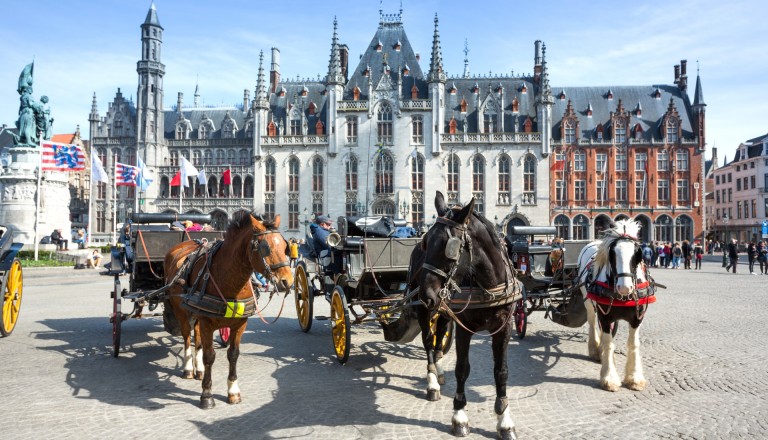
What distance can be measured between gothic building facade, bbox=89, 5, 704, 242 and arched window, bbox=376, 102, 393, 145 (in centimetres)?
13

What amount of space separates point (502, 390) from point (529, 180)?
39.1 metres

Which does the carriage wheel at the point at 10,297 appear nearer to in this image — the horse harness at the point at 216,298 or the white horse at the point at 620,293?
the horse harness at the point at 216,298

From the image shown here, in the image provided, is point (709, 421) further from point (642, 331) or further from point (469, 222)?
point (642, 331)

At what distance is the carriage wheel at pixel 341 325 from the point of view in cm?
672

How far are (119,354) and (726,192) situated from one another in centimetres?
7509

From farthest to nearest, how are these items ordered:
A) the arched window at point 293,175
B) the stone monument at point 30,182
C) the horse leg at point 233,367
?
the arched window at point 293,175 < the stone monument at point 30,182 < the horse leg at point 233,367

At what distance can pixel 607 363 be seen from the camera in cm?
591

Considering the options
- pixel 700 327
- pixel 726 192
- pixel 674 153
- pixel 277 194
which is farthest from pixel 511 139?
pixel 726 192

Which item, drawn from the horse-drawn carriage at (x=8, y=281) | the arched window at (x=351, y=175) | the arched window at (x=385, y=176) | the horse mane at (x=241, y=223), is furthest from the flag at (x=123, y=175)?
the horse mane at (x=241, y=223)

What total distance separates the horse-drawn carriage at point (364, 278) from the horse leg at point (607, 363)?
199 cm

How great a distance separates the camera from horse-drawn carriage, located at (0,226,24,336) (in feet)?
27.7

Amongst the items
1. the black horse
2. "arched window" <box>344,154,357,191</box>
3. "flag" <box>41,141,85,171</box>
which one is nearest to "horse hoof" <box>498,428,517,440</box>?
the black horse

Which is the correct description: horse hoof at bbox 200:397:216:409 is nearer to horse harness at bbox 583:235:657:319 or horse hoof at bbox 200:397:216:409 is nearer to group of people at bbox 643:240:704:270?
horse harness at bbox 583:235:657:319

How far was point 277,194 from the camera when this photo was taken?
43.4 metres
